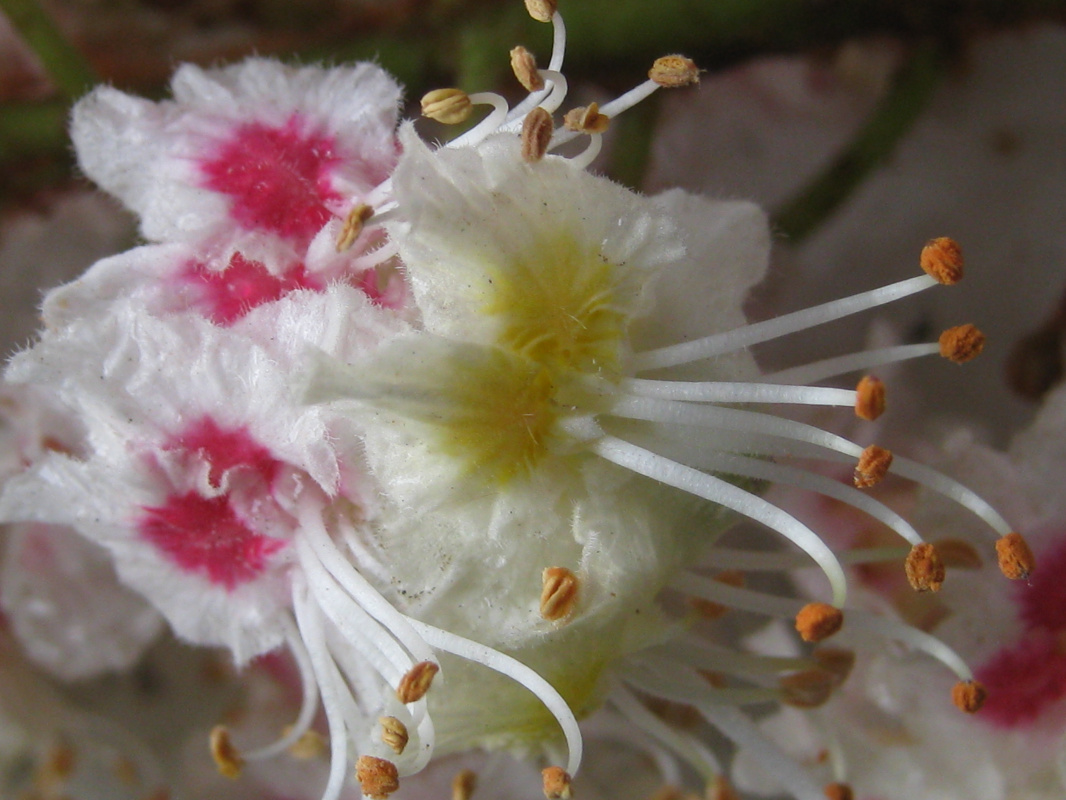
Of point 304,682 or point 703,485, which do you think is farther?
point 304,682

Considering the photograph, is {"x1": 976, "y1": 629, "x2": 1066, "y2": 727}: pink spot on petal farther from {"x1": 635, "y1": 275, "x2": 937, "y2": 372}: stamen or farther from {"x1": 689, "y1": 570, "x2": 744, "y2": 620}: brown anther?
{"x1": 635, "y1": 275, "x2": 937, "y2": 372}: stamen

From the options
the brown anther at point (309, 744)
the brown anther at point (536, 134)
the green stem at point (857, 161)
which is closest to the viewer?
the brown anther at point (536, 134)

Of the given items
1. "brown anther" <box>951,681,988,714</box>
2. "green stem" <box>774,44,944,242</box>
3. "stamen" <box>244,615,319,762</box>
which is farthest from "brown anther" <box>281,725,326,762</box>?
"green stem" <box>774,44,944,242</box>

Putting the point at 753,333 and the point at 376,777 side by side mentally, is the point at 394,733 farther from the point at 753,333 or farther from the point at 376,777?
the point at 753,333

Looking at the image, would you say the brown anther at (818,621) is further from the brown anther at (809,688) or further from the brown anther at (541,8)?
the brown anther at (541,8)

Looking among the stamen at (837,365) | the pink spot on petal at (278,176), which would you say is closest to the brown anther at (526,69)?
the pink spot on petal at (278,176)

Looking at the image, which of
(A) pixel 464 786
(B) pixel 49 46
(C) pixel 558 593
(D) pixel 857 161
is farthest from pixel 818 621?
(B) pixel 49 46

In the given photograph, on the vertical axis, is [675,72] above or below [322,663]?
above
